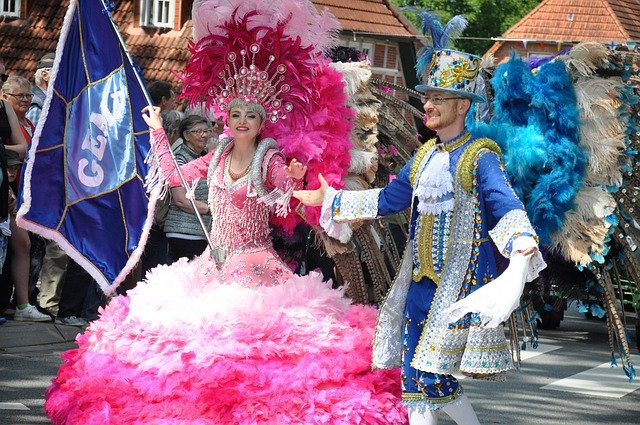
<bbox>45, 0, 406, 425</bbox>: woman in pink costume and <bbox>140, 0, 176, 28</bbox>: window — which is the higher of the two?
<bbox>140, 0, 176, 28</bbox>: window

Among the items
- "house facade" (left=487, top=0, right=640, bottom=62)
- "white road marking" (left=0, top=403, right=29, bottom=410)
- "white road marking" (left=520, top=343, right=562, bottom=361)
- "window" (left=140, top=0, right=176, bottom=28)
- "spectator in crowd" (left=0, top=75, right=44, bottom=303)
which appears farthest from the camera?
"house facade" (left=487, top=0, right=640, bottom=62)

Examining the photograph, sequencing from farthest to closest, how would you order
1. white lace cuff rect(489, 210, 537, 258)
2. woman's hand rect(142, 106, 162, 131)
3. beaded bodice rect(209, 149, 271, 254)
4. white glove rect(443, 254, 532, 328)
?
woman's hand rect(142, 106, 162, 131) → beaded bodice rect(209, 149, 271, 254) → white lace cuff rect(489, 210, 537, 258) → white glove rect(443, 254, 532, 328)

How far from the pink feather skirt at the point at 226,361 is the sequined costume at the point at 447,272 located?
0.80 feet

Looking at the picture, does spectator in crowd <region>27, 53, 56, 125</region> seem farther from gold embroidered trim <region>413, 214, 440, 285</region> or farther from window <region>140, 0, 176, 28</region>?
window <region>140, 0, 176, 28</region>

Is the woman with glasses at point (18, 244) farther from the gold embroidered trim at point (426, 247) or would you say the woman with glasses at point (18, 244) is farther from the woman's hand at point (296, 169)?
the gold embroidered trim at point (426, 247)

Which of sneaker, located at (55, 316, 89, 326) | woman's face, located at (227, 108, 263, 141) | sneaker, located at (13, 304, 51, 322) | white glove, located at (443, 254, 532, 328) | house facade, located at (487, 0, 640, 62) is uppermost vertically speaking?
house facade, located at (487, 0, 640, 62)

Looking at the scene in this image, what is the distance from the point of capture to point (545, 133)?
244 inches

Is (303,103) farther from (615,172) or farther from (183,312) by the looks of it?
(615,172)

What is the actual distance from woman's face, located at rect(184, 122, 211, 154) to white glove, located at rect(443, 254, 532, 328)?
4.29 meters

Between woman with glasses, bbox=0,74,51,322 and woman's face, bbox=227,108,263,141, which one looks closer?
woman's face, bbox=227,108,263,141

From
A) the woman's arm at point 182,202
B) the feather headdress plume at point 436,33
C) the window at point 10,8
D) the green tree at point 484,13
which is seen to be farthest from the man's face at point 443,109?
the green tree at point 484,13

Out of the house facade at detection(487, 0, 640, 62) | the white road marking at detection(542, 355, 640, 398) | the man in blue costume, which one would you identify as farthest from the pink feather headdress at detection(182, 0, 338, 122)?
the house facade at detection(487, 0, 640, 62)

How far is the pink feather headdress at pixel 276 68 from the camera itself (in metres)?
5.82

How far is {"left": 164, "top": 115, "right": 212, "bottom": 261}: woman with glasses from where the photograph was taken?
8422mm
